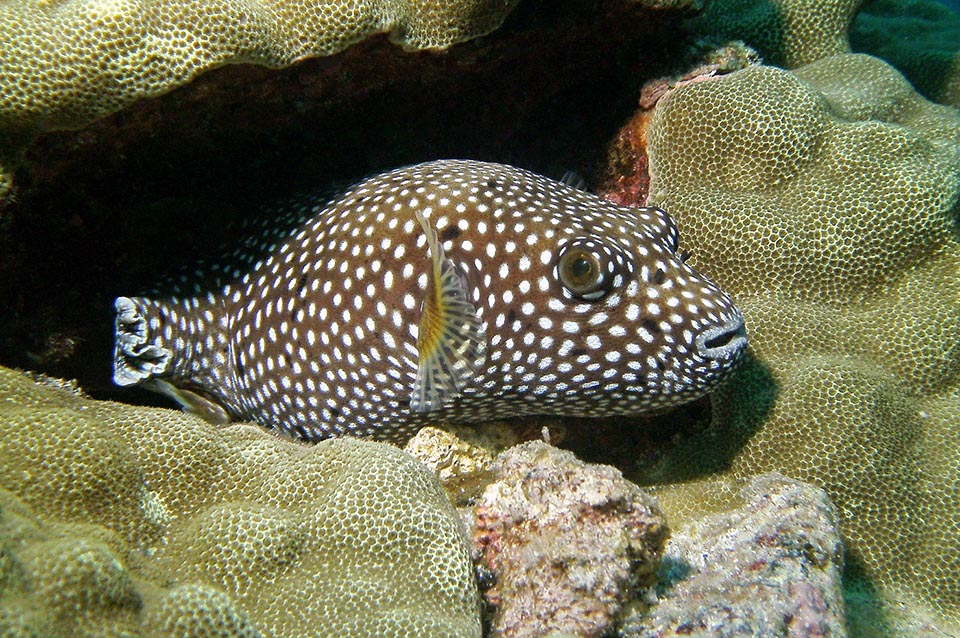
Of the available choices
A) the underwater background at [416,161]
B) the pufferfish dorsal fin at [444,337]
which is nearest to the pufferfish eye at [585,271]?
the pufferfish dorsal fin at [444,337]

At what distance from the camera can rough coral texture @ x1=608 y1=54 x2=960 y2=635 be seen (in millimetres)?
3631

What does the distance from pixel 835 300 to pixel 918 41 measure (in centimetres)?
741

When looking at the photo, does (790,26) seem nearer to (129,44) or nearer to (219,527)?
(129,44)

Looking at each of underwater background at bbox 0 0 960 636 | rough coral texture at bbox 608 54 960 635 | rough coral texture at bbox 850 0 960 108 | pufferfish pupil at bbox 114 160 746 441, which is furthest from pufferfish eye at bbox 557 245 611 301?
rough coral texture at bbox 850 0 960 108

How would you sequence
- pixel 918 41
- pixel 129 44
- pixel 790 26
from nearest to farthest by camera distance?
1. pixel 129 44
2. pixel 790 26
3. pixel 918 41

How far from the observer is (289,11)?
11.5 ft

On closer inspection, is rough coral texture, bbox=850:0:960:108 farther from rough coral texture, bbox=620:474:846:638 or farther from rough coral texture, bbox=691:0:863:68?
rough coral texture, bbox=620:474:846:638

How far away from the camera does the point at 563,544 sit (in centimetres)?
281

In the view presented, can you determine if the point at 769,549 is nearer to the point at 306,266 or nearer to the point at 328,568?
the point at 328,568

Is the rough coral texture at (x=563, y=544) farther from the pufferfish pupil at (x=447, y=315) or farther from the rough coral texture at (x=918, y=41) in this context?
the rough coral texture at (x=918, y=41)

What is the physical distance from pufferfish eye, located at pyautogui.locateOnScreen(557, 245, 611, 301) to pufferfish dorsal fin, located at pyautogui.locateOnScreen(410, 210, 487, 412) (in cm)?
59

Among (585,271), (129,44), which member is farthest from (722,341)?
(129,44)

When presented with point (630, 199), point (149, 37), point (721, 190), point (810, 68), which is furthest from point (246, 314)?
point (810, 68)

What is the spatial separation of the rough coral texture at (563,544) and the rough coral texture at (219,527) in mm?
232
